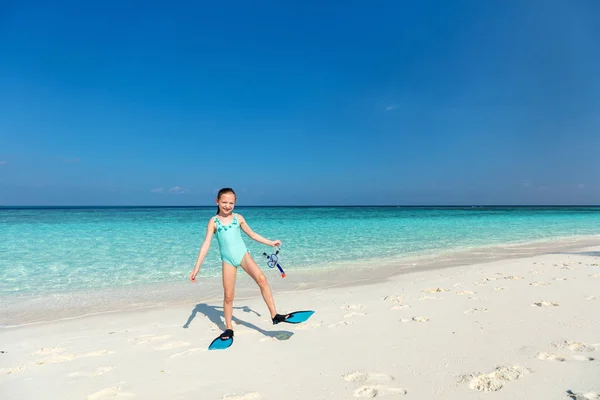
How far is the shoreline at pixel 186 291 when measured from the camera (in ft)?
23.1

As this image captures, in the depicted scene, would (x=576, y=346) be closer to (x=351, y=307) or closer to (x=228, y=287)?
(x=351, y=307)

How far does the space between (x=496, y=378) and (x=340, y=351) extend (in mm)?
1671

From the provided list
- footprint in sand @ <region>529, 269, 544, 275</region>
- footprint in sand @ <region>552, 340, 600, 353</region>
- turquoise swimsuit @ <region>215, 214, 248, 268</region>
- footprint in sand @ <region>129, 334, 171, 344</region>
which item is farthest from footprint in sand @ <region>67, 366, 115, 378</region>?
footprint in sand @ <region>529, 269, 544, 275</region>

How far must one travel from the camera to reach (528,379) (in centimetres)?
329

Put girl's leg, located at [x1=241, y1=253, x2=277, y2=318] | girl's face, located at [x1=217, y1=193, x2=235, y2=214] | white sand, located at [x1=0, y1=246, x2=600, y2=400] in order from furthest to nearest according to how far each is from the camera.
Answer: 1. girl's leg, located at [x1=241, y1=253, x2=277, y2=318]
2. girl's face, located at [x1=217, y1=193, x2=235, y2=214]
3. white sand, located at [x1=0, y1=246, x2=600, y2=400]

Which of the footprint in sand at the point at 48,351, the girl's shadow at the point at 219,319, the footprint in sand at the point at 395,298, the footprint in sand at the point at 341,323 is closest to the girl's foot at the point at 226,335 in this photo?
the girl's shadow at the point at 219,319

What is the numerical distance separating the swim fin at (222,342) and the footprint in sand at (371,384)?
71.0 inches

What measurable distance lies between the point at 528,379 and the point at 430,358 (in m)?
0.93

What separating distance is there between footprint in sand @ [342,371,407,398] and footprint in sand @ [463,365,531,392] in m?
0.68

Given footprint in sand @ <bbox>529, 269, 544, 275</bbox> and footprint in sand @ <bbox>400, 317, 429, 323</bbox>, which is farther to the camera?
footprint in sand @ <bbox>529, 269, 544, 275</bbox>

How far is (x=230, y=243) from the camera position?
16.6 ft

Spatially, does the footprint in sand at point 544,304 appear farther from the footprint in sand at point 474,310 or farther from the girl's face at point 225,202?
the girl's face at point 225,202

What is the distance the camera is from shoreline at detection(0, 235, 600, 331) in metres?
7.05

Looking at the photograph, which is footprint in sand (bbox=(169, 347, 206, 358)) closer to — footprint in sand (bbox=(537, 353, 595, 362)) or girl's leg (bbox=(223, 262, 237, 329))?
girl's leg (bbox=(223, 262, 237, 329))
